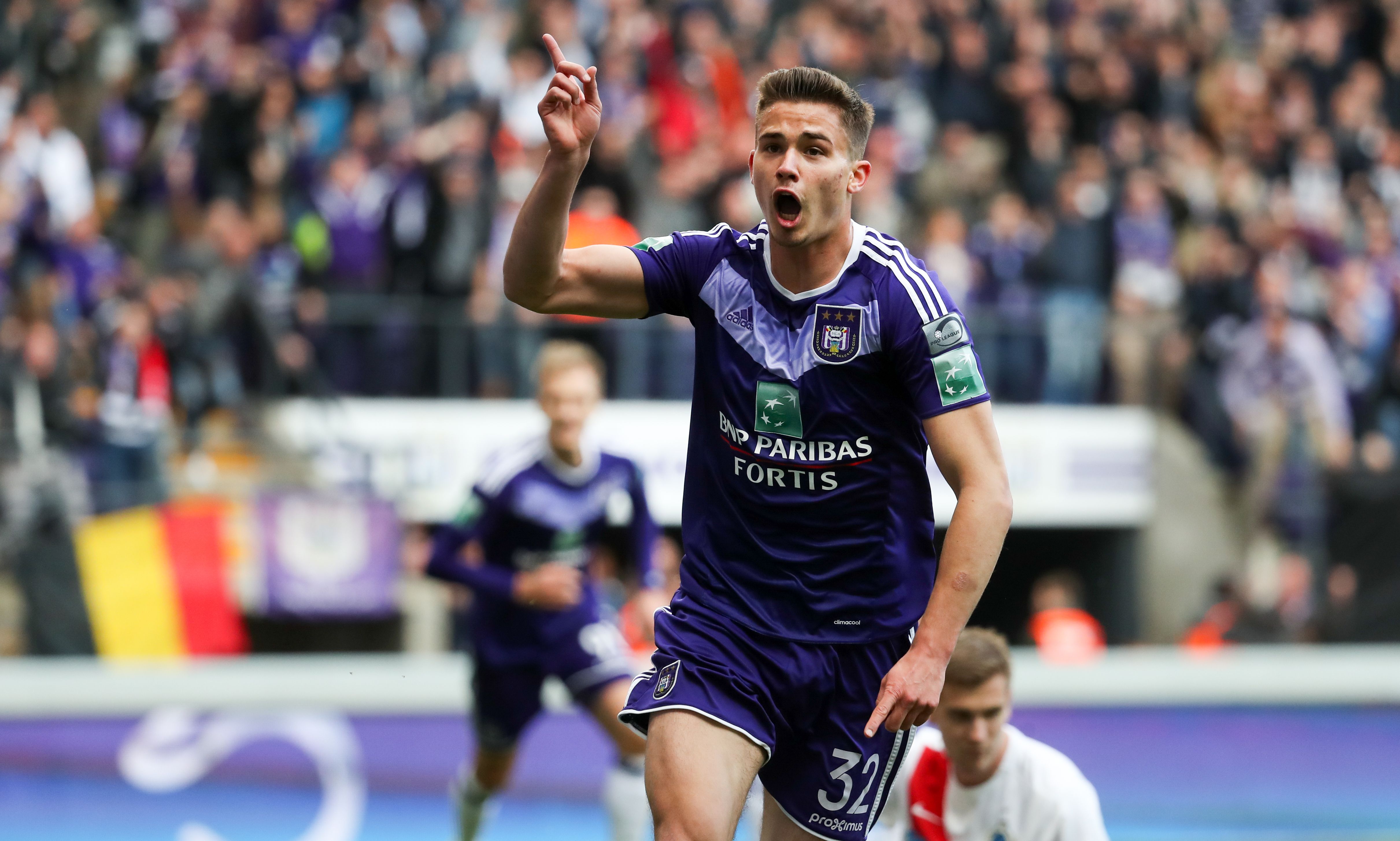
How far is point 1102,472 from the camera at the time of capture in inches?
506

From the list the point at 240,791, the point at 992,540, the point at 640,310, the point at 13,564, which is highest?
the point at 640,310

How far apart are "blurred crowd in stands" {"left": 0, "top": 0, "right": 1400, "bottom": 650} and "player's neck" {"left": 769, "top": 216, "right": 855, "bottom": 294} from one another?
663 cm

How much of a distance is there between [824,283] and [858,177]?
0.27 m

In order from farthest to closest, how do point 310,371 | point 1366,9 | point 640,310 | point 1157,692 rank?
point 1366,9 → point 310,371 → point 1157,692 → point 640,310

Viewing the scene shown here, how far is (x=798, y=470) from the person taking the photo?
4012mm

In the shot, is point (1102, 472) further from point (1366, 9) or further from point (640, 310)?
point (640, 310)

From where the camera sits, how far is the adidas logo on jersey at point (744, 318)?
4.05 meters

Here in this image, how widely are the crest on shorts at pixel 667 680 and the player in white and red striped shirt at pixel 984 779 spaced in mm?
857

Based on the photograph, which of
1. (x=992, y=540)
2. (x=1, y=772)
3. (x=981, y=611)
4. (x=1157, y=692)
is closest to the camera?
(x=992, y=540)

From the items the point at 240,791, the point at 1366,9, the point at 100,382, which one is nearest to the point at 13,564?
the point at 100,382

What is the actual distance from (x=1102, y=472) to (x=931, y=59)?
4.30m

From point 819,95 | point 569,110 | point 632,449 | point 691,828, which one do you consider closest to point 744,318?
point 819,95

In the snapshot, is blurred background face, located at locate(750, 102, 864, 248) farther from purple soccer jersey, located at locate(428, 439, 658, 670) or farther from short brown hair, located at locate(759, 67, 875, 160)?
purple soccer jersey, located at locate(428, 439, 658, 670)

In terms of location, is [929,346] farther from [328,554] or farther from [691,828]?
[328,554]
